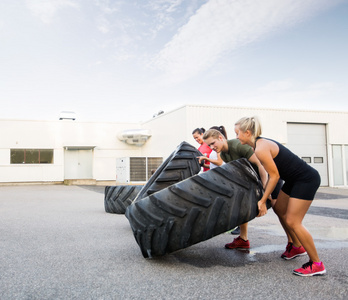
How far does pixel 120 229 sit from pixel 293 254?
2.80 m

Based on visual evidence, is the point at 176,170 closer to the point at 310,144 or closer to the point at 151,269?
the point at 151,269

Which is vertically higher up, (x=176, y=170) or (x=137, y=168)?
(x=176, y=170)

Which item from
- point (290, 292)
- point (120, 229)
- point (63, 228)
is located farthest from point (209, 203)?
point (63, 228)

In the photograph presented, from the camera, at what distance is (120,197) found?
686cm

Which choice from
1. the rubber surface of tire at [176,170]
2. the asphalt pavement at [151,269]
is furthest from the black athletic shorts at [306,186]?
the rubber surface of tire at [176,170]

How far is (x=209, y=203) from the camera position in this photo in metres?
3.07

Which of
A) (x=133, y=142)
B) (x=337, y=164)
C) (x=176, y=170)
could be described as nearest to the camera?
(x=176, y=170)

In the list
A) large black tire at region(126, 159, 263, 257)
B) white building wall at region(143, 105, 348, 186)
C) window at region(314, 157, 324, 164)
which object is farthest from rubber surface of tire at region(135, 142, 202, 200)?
window at region(314, 157, 324, 164)

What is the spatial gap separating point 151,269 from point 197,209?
709 mm

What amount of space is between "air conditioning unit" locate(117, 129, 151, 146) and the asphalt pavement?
18.6m

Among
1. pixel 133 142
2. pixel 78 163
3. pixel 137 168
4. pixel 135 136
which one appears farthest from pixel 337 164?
pixel 78 163

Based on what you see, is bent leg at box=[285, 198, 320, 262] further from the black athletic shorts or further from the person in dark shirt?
the person in dark shirt

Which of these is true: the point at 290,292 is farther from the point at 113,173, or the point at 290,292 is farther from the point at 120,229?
the point at 113,173

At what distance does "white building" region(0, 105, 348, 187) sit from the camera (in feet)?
65.6
